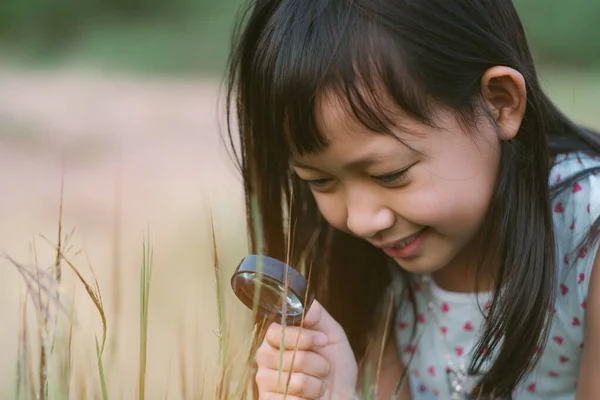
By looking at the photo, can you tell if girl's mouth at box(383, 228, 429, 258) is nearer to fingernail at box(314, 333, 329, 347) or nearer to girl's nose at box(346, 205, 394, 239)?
girl's nose at box(346, 205, 394, 239)

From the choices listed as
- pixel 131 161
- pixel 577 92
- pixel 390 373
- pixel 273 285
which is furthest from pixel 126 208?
pixel 577 92

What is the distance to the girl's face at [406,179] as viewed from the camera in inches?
60.9

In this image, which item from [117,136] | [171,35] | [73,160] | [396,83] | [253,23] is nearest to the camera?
[396,83]

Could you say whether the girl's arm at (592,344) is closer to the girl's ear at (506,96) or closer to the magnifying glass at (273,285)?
the girl's ear at (506,96)

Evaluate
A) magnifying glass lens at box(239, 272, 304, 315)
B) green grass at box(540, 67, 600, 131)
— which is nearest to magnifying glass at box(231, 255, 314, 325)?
magnifying glass lens at box(239, 272, 304, 315)

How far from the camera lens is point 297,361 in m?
1.72

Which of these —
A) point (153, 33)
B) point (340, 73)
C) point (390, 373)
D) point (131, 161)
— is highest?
point (153, 33)

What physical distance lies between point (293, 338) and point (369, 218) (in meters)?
0.26

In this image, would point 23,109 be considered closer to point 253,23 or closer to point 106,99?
point 106,99

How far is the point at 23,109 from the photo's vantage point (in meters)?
5.67

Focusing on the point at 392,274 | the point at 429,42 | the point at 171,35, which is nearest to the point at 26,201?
the point at 392,274

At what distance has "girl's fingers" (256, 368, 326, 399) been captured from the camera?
5.62 feet

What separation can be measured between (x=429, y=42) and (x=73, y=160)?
10.5 feet

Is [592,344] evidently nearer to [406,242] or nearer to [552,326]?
[552,326]
